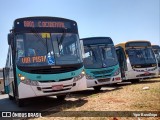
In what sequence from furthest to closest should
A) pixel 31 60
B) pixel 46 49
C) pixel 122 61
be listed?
1. pixel 122 61
2. pixel 46 49
3. pixel 31 60

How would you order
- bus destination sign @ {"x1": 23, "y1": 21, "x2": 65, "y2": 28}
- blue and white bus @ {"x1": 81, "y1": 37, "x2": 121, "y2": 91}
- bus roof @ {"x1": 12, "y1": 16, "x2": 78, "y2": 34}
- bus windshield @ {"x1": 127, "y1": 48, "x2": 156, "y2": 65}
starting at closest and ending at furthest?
bus roof @ {"x1": 12, "y1": 16, "x2": 78, "y2": 34}
bus destination sign @ {"x1": 23, "y1": 21, "x2": 65, "y2": 28}
blue and white bus @ {"x1": 81, "y1": 37, "x2": 121, "y2": 91}
bus windshield @ {"x1": 127, "y1": 48, "x2": 156, "y2": 65}

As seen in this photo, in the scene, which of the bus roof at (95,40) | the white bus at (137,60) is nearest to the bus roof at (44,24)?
the bus roof at (95,40)

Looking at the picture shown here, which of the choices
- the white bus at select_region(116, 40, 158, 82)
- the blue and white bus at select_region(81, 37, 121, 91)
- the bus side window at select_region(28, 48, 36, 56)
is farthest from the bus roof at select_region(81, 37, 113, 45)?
the bus side window at select_region(28, 48, 36, 56)

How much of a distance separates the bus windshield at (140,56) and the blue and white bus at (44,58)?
7345mm

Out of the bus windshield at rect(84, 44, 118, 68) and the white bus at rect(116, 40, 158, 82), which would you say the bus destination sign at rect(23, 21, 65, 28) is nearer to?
the bus windshield at rect(84, 44, 118, 68)

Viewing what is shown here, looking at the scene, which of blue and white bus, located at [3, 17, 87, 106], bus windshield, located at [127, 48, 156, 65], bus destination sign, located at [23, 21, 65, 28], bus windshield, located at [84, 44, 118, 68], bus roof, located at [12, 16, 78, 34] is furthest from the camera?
bus windshield, located at [127, 48, 156, 65]

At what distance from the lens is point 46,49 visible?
10.2 metres

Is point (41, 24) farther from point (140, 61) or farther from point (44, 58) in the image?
point (140, 61)

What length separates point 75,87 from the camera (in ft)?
33.9

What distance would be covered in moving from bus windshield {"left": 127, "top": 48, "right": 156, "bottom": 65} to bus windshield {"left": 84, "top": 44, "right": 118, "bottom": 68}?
276 centimetres

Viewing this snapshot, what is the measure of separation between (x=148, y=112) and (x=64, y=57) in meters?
4.16

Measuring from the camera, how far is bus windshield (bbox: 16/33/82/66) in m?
9.83

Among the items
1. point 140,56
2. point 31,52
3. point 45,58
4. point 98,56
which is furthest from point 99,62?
point 31,52

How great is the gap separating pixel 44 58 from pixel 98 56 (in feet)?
17.0
